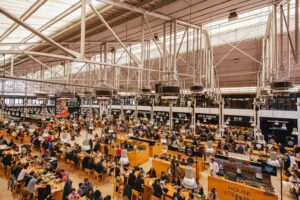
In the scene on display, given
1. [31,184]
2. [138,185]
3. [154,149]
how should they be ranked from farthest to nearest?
[154,149]
[138,185]
[31,184]

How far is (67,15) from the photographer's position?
5.50 m

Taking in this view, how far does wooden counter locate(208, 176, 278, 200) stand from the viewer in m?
8.34

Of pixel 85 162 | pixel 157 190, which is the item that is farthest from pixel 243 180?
pixel 85 162

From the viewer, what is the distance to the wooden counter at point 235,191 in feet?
27.4

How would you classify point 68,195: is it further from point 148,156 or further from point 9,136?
point 9,136

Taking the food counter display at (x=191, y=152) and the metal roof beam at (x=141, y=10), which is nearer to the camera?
the metal roof beam at (x=141, y=10)

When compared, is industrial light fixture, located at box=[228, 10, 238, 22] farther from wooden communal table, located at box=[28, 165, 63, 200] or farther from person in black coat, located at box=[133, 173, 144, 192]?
wooden communal table, located at box=[28, 165, 63, 200]

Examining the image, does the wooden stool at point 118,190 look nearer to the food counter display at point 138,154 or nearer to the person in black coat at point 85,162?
the person in black coat at point 85,162

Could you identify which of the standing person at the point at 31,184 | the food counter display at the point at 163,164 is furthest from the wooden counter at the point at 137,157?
the standing person at the point at 31,184

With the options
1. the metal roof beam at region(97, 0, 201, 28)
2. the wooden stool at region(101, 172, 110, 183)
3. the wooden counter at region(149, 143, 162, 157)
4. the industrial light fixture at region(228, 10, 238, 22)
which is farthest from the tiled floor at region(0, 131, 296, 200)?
the industrial light fixture at region(228, 10, 238, 22)

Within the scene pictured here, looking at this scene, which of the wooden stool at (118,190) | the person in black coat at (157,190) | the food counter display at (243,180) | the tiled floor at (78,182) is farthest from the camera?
the tiled floor at (78,182)

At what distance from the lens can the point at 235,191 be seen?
30.2 ft

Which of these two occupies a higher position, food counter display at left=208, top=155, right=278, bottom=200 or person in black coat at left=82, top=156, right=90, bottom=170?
person in black coat at left=82, top=156, right=90, bottom=170

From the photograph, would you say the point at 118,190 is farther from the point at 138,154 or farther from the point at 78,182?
the point at 138,154
